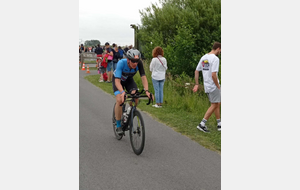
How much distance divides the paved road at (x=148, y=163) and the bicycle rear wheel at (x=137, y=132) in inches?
5.8

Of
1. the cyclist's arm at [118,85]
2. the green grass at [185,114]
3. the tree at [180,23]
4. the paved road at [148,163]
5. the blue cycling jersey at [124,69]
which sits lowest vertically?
the paved road at [148,163]

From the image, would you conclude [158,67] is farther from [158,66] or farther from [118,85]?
[118,85]

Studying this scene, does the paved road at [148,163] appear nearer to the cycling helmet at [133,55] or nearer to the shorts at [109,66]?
the cycling helmet at [133,55]

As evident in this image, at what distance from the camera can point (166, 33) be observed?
24.0 meters

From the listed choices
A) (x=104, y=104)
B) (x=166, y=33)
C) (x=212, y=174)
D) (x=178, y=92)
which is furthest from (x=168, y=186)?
(x=166, y=33)

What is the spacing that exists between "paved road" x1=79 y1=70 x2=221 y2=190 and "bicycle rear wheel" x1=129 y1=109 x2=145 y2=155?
15 cm

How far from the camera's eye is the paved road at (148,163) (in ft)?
15.3

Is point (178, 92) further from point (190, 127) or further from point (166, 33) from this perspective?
point (166, 33)

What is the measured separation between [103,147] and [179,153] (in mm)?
1502

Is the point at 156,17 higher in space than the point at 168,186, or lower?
higher

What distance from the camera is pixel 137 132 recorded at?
19.7 ft

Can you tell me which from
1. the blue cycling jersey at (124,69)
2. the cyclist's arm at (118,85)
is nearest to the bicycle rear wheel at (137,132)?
the cyclist's arm at (118,85)

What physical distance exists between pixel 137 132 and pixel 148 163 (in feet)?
2.27

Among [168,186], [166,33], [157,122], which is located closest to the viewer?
[168,186]
